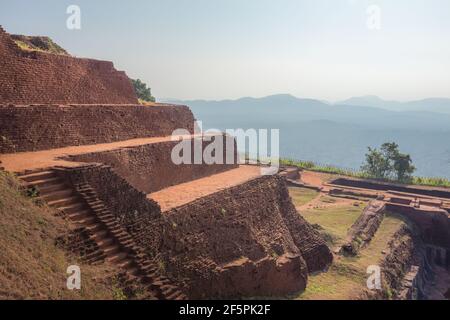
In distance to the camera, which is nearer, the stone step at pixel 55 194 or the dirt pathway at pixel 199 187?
the stone step at pixel 55 194

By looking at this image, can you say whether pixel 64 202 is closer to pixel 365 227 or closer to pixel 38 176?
pixel 38 176

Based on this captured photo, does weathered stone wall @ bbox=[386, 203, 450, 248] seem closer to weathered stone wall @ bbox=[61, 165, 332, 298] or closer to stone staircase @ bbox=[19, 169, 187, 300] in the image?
weathered stone wall @ bbox=[61, 165, 332, 298]

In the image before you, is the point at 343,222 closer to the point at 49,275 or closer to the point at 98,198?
the point at 98,198

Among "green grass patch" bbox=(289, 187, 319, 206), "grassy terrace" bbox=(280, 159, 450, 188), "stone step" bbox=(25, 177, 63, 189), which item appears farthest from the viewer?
"grassy terrace" bbox=(280, 159, 450, 188)

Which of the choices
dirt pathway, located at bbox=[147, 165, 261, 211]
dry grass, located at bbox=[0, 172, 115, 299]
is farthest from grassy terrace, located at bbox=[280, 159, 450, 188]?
dry grass, located at bbox=[0, 172, 115, 299]

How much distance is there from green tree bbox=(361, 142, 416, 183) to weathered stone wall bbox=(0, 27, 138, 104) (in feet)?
80.5

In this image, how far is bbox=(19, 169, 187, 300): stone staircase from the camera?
7074 mm

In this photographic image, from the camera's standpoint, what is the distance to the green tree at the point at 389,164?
32.4 m

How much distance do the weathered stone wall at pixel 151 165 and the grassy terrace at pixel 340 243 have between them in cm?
579

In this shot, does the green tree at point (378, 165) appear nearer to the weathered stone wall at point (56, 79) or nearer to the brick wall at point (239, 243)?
the brick wall at point (239, 243)

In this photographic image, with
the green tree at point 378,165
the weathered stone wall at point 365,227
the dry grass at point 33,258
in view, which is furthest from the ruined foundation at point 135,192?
the green tree at point 378,165

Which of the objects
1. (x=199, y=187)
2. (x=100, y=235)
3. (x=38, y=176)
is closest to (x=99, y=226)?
(x=100, y=235)
